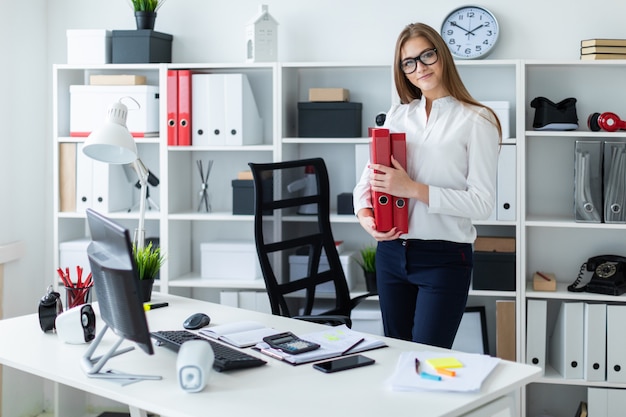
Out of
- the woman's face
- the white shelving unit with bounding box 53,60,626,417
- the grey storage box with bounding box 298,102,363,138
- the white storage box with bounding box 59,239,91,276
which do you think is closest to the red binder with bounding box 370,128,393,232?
the woman's face

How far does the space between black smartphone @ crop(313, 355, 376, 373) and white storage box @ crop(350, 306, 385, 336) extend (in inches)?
65.8

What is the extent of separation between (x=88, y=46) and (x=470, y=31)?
75.6 inches

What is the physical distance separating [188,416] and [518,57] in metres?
2.77

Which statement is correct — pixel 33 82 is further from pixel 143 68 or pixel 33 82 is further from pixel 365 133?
Answer: pixel 365 133

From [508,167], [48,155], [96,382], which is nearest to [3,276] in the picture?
[48,155]

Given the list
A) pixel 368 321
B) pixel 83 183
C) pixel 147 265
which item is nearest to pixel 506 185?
pixel 368 321

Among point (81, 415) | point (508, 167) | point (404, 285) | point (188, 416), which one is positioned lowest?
point (81, 415)

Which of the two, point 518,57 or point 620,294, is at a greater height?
point 518,57

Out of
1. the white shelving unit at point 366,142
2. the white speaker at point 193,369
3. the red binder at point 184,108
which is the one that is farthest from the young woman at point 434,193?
the red binder at point 184,108

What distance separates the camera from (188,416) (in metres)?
1.76

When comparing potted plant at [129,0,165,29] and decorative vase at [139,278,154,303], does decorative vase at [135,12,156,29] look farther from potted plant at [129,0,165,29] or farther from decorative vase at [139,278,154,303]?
decorative vase at [139,278,154,303]

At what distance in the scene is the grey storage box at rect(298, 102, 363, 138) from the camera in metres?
3.87

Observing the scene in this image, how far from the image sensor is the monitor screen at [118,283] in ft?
6.02

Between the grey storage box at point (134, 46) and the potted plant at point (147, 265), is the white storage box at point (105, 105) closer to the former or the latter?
the grey storage box at point (134, 46)
